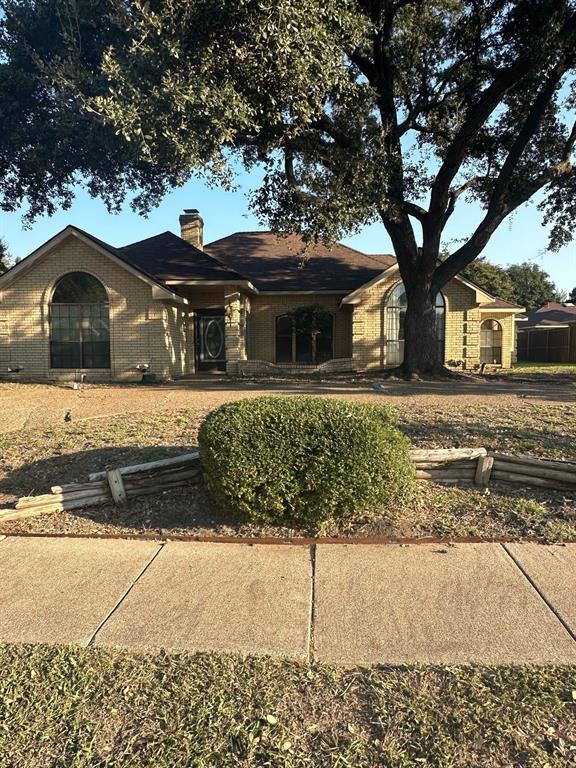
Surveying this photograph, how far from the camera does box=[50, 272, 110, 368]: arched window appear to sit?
52.5 ft

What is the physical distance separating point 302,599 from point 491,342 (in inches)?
913

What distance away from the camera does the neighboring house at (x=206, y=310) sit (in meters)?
15.9

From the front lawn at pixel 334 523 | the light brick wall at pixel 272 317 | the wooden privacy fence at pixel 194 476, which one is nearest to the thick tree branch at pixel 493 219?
the light brick wall at pixel 272 317

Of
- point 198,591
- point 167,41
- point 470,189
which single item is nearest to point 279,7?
point 167,41

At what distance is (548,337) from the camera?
112ft

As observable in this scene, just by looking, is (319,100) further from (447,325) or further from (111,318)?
(447,325)

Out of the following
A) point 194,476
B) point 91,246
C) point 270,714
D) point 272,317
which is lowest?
point 270,714

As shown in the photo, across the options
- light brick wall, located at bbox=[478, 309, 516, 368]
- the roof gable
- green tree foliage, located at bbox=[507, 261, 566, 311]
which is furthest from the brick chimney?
green tree foliage, located at bbox=[507, 261, 566, 311]

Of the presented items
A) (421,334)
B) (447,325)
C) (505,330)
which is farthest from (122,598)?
(505,330)

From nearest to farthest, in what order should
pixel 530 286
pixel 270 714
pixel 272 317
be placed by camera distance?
pixel 270 714, pixel 272 317, pixel 530 286

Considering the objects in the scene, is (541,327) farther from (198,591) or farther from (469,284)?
(198,591)

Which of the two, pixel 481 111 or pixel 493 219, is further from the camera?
pixel 493 219

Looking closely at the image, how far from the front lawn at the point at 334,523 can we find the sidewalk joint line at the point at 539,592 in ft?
1.31

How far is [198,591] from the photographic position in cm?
341
